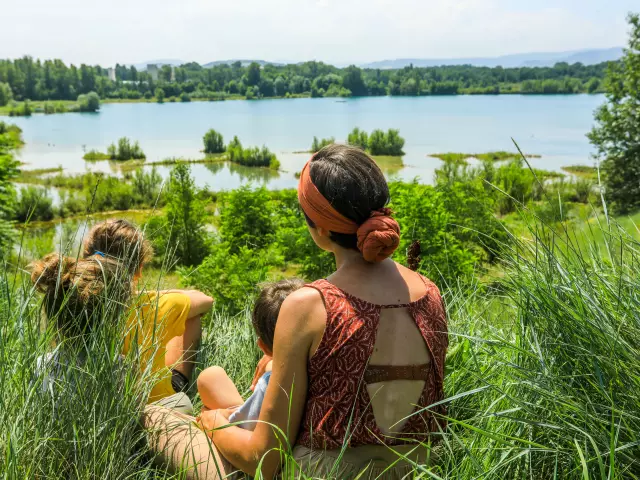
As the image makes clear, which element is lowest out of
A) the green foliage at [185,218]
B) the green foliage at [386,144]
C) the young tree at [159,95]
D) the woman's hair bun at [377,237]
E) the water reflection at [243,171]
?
the water reflection at [243,171]

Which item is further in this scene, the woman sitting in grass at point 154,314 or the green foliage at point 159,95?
the green foliage at point 159,95

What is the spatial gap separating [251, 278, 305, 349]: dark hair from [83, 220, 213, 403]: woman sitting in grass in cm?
29

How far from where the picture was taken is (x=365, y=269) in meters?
1.58

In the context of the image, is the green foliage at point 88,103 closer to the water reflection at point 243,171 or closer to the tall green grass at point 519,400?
the water reflection at point 243,171

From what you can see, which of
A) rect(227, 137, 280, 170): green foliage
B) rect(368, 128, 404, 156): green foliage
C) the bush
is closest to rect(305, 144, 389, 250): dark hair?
the bush

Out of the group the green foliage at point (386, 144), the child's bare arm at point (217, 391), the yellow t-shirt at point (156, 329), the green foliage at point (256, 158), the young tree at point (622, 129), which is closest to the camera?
the yellow t-shirt at point (156, 329)

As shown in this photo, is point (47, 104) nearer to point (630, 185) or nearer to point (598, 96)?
point (630, 185)

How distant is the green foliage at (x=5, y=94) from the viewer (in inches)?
2825

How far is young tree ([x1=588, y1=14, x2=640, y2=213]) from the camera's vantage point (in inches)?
552

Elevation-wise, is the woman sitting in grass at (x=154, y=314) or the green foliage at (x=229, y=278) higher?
the woman sitting in grass at (x=154, y=314)

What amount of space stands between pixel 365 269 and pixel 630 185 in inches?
560

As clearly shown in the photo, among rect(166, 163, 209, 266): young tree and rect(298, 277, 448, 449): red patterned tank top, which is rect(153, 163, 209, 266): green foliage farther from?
rect(298, 277, 448, 449): red patterned tank top

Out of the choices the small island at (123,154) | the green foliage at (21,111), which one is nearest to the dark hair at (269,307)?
the small island at (123,154)

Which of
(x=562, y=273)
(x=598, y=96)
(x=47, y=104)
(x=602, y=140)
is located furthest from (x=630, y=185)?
(x=598, y=96)
